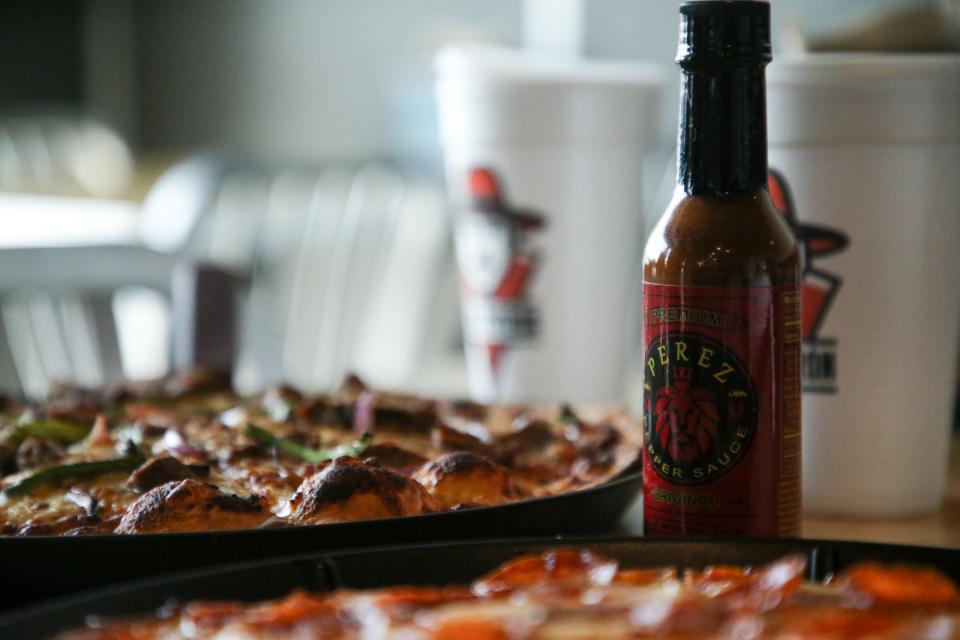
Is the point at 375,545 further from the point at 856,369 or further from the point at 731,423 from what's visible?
the point at 856,369

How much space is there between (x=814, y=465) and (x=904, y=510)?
0.26ft

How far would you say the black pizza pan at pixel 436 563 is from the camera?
58 cm

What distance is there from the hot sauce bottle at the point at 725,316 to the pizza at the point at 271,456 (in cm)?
14

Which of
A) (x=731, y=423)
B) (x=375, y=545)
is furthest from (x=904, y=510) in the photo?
(x=375, y=545)

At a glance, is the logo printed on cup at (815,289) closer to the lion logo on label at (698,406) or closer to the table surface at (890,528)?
the table surface at (890,528)

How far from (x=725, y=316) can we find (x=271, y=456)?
15.8 inches

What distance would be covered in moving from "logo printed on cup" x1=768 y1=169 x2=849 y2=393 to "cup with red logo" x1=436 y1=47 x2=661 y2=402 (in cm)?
41

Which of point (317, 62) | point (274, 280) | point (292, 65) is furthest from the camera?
point (292, 65)

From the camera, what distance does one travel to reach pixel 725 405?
0.73m

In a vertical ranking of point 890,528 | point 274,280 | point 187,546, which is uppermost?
point 187,546

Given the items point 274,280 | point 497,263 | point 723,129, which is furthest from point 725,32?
point 274,280

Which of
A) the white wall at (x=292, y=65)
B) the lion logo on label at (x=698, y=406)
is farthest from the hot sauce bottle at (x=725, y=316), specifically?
the white wall at (x=292, y=65)

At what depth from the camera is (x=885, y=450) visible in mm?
982

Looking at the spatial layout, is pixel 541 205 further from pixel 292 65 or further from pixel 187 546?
pixel 292 65
